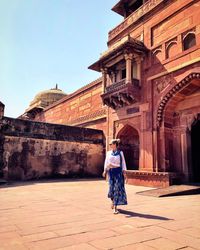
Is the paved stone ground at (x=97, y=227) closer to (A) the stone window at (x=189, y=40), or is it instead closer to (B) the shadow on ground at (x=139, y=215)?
(B) the shadow on ground at (x=139, y=215)

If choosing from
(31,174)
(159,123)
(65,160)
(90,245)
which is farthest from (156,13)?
(90,245)

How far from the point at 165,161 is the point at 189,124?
1.60 meters

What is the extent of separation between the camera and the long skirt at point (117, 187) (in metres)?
4.03

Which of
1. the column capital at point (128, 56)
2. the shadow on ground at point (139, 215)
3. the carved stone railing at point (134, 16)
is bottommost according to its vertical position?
the shadow on ground at point (139, 215)

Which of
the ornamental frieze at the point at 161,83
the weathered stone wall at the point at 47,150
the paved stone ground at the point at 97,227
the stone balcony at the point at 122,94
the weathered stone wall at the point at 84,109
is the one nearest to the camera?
the paved stone ground at the point at 97,227

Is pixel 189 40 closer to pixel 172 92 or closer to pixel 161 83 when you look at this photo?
pixel 161 83

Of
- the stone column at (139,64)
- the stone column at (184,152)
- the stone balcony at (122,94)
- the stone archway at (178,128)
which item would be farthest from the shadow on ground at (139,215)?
the stone column at (139,64)

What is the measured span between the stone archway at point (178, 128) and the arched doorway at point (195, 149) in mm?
94

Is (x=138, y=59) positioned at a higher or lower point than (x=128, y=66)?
higher

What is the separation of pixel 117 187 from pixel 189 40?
21.0 ft

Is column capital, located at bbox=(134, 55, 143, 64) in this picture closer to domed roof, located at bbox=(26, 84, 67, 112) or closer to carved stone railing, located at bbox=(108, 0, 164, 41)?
carved stone railing, located at bbox=(108, 0, 164, 41)

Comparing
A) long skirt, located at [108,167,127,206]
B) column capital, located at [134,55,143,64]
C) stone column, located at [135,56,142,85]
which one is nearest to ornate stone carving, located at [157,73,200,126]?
stone column, located at [135,56,142,85]

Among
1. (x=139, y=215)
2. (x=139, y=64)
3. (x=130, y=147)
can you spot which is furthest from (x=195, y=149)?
(x=139, y=215)

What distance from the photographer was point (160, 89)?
891cm
